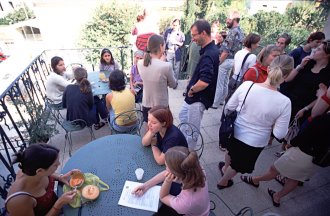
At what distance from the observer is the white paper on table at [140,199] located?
5.12 feet

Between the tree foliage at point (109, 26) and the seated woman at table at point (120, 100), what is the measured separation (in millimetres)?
10945

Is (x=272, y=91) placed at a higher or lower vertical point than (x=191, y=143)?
higher

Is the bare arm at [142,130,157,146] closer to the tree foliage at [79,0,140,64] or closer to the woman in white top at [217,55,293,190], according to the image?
the woman in white top at [217,55,293,190]

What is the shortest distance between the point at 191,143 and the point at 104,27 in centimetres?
1311

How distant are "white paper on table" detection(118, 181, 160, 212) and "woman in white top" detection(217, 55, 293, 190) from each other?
112cm

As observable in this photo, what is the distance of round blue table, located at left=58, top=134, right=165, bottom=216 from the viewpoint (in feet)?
A: 5.01

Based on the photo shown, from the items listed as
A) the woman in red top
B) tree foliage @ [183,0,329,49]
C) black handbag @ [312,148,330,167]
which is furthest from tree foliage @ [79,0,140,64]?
black handbag @ [312,148,330,167]

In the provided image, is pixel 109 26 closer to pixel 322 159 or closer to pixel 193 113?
pixel 193 113

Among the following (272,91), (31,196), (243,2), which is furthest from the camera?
(243,2)

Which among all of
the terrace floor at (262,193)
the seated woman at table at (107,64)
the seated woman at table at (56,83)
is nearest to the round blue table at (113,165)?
the terrace floor at (262,193)

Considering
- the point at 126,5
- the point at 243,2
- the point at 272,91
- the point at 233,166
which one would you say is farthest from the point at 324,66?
the point at 243,2

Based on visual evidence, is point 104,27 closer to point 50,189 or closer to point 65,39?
point 65,39

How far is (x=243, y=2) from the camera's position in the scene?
2361 centimetres

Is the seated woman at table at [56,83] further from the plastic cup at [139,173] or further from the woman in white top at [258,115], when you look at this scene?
the woman in white top at [258,115]
